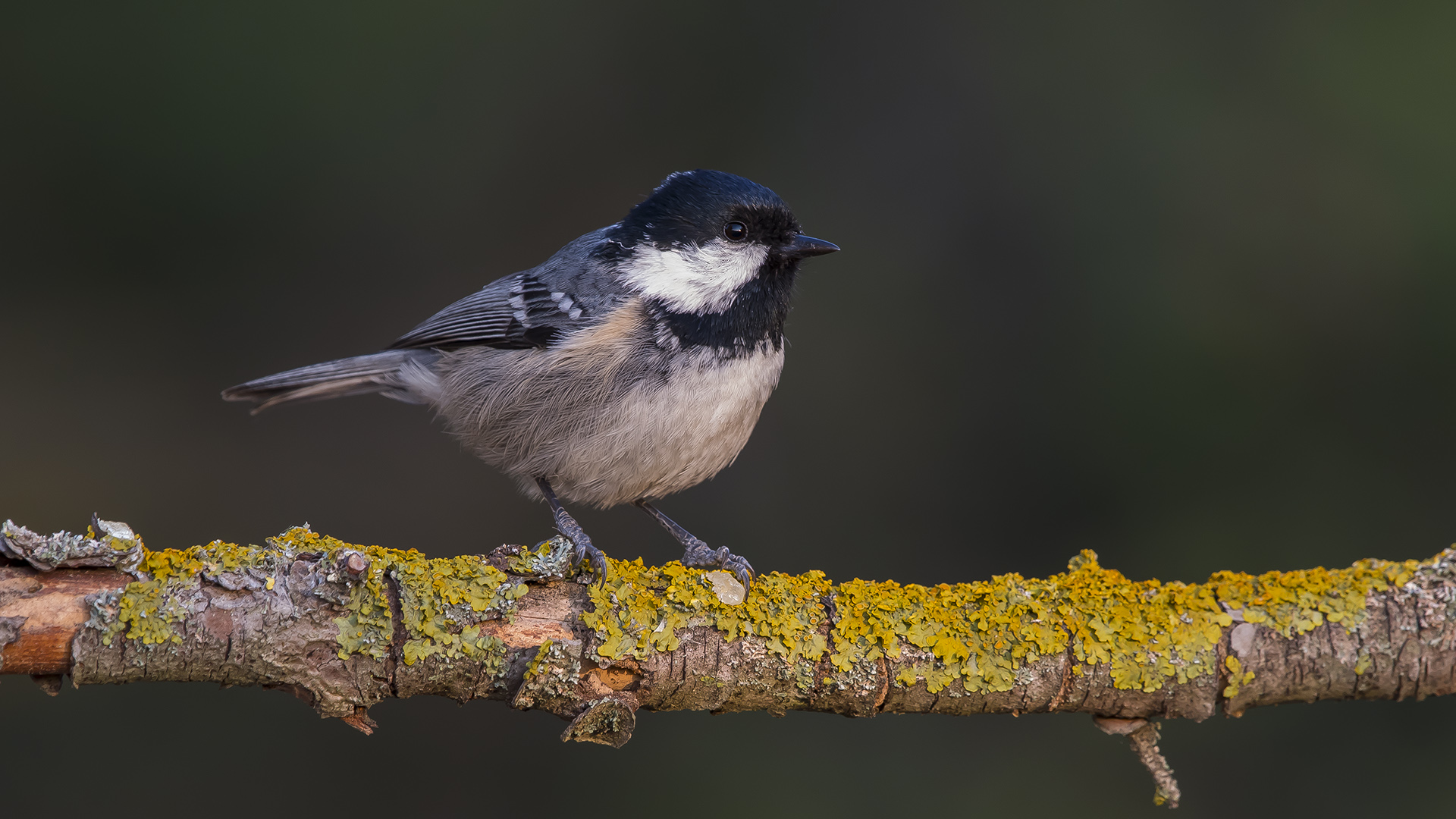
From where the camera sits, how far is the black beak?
2.89 meters

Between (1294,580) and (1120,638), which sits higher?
(1294,580)

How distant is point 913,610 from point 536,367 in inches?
50.0

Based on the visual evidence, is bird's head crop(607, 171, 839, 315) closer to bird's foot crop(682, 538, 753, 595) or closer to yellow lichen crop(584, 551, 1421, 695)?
bird's foot crop(682, 538, 753, 595)

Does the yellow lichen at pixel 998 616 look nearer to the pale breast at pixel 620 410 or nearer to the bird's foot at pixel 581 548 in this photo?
the bird's foot at pixel 581 548

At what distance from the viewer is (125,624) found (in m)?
1.88

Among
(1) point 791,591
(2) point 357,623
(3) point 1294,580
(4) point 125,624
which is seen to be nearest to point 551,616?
(2) point 357,623

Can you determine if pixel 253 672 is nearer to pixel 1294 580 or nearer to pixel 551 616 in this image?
pixel 551 616

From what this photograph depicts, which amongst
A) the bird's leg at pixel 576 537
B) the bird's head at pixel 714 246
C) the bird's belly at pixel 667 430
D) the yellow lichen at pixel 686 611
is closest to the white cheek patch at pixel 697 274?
the bird's head at pixel 714 246

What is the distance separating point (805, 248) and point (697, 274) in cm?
32

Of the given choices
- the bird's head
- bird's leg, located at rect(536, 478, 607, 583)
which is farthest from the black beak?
bird's leg, located at rect(536, 478, 607, 583)

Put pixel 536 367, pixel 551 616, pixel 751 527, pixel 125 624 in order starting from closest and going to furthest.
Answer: pixel 125 624 < pixel 551 616 < pixel 536 367 < pixel 751 527

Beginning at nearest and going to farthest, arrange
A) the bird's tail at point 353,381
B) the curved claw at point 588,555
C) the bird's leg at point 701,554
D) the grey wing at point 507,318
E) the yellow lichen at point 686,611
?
the yellow lichen at point 686,611, the curved claw at point 588,555, the bird's leg at point 701,554, the grey wing at point 507,318, the bird's tail at point 353,381

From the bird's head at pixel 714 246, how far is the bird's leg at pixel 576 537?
0.65 m

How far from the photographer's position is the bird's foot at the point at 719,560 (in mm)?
2451
